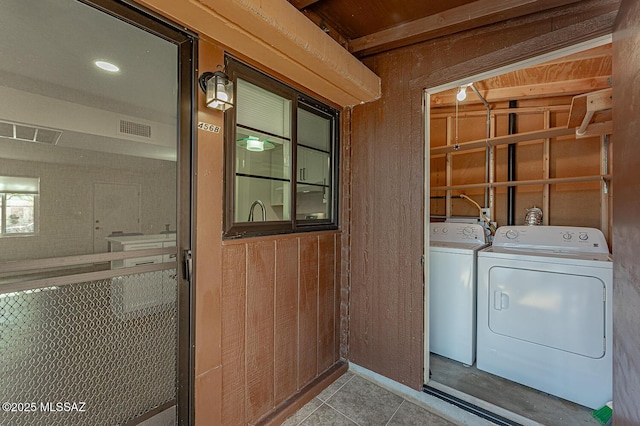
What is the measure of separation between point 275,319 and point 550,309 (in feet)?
6.37

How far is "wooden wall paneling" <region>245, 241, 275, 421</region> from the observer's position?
5.08 ft

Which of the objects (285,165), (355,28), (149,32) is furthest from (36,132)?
(355,28)

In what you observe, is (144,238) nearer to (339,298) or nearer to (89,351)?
(89,351)

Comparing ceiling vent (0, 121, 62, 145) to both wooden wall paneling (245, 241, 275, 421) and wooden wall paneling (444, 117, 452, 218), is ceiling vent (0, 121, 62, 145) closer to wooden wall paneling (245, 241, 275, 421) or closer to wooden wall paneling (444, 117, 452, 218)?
wooden wall paneling (245, 241, 275, 421)

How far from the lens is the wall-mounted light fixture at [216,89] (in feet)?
4.11

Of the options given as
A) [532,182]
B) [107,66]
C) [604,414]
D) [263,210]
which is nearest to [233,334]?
[263,210]

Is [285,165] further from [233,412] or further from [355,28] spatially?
[233,412]

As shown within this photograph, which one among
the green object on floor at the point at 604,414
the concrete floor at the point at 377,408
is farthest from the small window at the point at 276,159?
the green object on floor at the point at 604,414

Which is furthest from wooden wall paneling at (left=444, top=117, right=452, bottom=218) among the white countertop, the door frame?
the white countertop

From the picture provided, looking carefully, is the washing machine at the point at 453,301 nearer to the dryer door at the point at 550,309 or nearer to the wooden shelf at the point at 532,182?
the dryer door at the point at 550,309

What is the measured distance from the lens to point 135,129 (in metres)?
1.15

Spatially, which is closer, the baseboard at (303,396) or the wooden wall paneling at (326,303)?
the baseboard at (303,396)

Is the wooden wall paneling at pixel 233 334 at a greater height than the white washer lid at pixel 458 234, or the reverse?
the white washer lid at pixel 458 234

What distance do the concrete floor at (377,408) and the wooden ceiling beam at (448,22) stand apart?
7.98 feet
